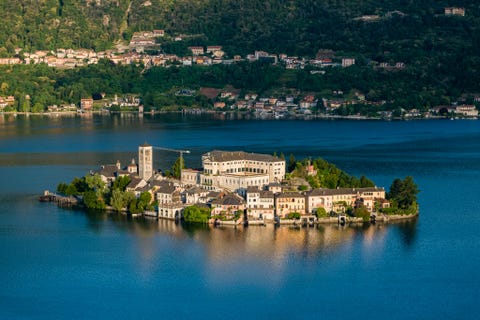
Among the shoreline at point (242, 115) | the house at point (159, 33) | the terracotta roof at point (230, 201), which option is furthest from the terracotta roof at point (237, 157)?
the house at point (159, 33)

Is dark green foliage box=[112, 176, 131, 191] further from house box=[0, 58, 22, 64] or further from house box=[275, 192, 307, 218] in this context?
house box=[0, 58, 22, 64]

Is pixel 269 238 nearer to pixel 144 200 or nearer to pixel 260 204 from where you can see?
pixel 260 204

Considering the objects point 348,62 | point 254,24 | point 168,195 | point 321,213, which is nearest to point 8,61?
point 254,24

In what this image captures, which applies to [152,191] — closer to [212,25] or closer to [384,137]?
[384,137]

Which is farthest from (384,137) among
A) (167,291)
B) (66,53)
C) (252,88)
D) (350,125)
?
(66,53)

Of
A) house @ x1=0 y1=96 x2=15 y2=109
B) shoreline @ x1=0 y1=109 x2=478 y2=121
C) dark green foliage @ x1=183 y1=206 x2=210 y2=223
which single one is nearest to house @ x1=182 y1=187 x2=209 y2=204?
dark green foliage @ x1=183 y1=206 x2=210 y2=223

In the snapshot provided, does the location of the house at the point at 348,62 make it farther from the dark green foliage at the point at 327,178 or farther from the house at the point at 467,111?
the dark green foliage at the point at 327,178
